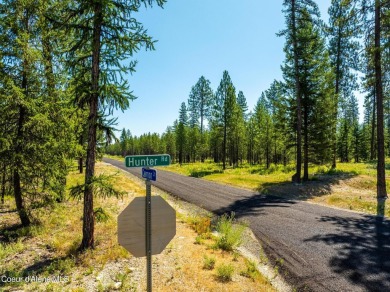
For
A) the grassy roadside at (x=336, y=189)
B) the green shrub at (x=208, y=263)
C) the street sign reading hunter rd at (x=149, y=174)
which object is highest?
the street sign reading hunter rd at (x=149, y=174)

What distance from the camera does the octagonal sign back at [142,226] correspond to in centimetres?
348

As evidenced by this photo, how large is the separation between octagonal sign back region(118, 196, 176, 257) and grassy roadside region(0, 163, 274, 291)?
238 centimetres

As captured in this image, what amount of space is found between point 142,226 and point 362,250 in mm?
7279

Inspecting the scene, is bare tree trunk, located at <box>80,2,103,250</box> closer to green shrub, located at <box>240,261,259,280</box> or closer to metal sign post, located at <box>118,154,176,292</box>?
metal sign post, located at <box>118,154,176,292</box>

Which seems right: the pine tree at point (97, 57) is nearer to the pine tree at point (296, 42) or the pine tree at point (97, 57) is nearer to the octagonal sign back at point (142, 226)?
the octagonal sign back at point (142, 226)

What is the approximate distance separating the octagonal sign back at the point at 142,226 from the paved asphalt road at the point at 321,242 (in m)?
3.89

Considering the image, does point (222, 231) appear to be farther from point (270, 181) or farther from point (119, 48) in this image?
point (270, 181)

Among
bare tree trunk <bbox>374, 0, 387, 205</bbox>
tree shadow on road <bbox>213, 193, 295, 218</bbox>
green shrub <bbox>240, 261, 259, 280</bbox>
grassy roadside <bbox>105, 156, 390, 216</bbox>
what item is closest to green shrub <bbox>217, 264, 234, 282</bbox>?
green shrub <bbox>240, 261, 259, 280</bbox>

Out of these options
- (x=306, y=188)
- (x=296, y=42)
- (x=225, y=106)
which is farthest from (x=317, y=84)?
(x=225, y=106)

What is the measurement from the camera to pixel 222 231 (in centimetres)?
831

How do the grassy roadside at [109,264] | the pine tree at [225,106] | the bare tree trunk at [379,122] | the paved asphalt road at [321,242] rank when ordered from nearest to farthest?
the grassy roadside at [109,264], the paved asphalt road at [321,242], the bare tree trunk at [379,122], the pine tree at [225,106]

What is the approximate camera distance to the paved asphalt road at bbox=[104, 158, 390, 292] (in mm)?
5938

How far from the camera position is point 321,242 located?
8258 millimetres

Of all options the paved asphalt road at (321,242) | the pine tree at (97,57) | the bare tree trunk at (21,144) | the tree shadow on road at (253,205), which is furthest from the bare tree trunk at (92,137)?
the tree shadow on road at (253,205)
